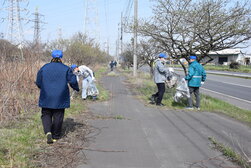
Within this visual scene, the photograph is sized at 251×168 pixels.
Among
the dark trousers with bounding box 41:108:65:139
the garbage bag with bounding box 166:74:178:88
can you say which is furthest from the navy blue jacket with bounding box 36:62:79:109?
the garbage bag with bounding box 166:74:178:88

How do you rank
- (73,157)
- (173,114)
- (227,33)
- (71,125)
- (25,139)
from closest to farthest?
1. (73,157)
2. (25,139)
3. (71,125)
4. (173,114)
5. (227,33)

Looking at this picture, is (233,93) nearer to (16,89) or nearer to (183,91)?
(183,91)

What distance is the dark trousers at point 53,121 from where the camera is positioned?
→ 4316mm

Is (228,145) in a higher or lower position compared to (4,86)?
lower

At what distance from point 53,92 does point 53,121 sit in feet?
1.97

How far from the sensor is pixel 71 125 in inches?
215

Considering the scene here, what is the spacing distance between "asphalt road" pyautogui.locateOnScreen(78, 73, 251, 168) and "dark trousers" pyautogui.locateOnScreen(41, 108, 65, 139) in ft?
2.32

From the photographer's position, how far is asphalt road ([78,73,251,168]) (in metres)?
3.63

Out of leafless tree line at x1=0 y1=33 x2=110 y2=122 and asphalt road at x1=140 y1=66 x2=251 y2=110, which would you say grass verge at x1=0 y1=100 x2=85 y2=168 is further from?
asphalt road at x1=140 y1=66 x2=251 y2=110

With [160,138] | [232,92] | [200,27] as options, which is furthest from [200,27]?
[232,92]

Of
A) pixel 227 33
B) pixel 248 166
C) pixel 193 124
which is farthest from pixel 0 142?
pixel 227 33

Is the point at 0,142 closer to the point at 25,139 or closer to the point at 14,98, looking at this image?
the point at 25,139

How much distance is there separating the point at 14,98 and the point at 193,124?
4.58 metres

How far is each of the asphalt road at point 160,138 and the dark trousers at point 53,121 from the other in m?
0.71
